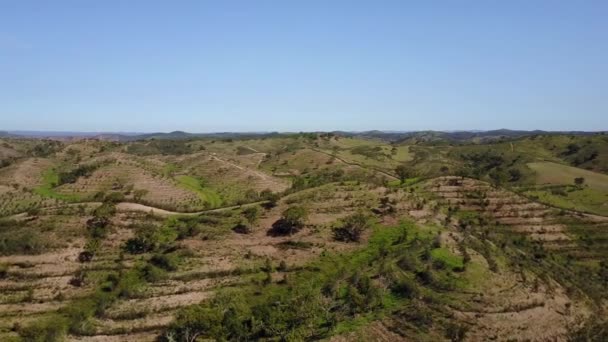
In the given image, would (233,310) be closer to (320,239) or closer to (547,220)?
(320,239)

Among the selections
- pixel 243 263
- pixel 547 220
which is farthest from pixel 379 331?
pixel 547 220

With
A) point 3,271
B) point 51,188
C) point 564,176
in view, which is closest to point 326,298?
point 3,271

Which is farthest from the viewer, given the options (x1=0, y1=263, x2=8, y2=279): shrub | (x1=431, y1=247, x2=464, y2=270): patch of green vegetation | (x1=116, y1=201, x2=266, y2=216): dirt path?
(x1=116, y1=201, x2=266, y2=216): dirt path

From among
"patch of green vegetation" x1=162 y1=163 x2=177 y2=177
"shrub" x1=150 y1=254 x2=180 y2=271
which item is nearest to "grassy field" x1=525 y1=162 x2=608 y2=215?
"shrub" x1=150 y1=254 x2=180 y2=271

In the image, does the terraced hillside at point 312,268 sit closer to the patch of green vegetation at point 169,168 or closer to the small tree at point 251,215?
the small tree at point 251,215

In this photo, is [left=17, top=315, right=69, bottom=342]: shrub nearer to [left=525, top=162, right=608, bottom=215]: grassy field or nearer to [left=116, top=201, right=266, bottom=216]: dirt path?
[left=116, top=201, right=266, bottom=216]: dirt path

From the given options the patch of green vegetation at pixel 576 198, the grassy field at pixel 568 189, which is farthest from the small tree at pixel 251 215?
the grassy field at pixel 568 189
